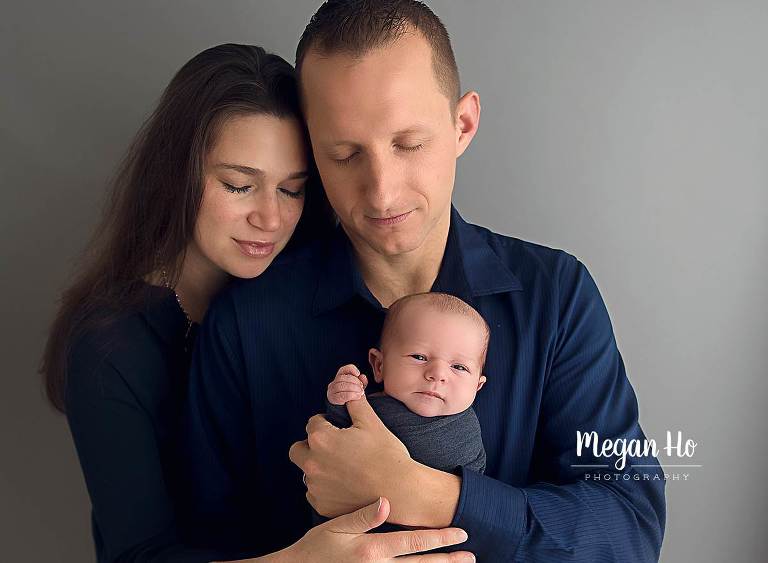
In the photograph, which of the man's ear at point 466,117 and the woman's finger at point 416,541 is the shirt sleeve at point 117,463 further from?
the man's ear at point 466,117

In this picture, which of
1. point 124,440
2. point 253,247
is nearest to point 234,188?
point 253,247

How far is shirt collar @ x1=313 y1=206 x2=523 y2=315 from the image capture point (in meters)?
1.94

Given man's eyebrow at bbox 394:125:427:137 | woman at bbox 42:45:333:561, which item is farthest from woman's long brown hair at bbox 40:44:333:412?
man's eyebrow at bbox 394:125:427:137

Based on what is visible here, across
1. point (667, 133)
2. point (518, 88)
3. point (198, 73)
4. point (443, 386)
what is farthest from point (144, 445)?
point (667, 133)

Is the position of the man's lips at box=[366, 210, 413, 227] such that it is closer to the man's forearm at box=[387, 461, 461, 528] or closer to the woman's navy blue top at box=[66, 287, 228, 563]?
the man's forearm at box=[387, 461, 461, 528]

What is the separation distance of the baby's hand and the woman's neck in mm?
599

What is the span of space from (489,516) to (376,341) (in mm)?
490

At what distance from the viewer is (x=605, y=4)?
7.57 ft

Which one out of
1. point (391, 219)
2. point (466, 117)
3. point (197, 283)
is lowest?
point (197, 283)

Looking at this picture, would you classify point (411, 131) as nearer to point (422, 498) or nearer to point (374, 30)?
point (374, 30)

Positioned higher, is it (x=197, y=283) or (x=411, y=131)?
(x=411, y=131)

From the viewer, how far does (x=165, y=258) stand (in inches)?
82.0

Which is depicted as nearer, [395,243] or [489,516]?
[489,516]

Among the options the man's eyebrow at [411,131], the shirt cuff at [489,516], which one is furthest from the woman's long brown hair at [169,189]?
the shirt cuff at [489,516]
